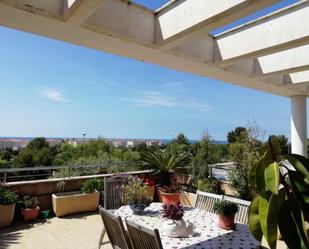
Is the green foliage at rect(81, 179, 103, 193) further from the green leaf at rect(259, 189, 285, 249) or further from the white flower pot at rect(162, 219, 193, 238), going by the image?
the green leaf at rect(259, 189, 285, 249)

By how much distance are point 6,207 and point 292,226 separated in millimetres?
4404

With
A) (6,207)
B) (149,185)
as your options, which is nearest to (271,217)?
(149,185)

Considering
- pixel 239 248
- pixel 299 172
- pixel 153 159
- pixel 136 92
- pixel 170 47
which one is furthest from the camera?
pixel 136 92

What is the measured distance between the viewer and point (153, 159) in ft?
20.0

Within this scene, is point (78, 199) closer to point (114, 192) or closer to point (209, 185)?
point (114, 192)

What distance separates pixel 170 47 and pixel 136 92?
17324mm

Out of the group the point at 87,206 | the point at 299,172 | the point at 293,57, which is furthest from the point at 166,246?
the point at 87,206

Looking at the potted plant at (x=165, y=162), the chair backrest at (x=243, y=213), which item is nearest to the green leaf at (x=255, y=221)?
the chair backrest at (x=243, y=213)

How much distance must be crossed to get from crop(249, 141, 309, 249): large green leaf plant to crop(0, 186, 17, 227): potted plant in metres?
4.25

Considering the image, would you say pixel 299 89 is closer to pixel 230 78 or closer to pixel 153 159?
pixel 230 78

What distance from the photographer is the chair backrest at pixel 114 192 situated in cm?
399

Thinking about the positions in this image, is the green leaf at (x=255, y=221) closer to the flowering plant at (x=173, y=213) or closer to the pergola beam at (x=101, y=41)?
the flowering plant at (x=173, y=213)

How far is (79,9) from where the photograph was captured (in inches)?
83.7

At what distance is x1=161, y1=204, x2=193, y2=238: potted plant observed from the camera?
8.01 ft
